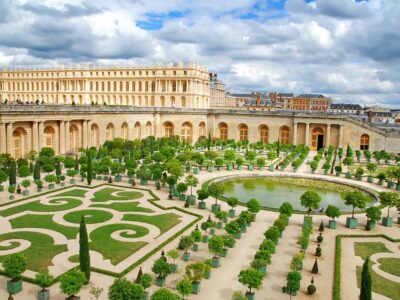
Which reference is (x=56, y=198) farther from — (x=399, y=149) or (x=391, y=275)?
(x=399, y=149)

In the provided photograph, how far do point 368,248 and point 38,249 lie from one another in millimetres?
18310

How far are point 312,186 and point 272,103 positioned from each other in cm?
9243

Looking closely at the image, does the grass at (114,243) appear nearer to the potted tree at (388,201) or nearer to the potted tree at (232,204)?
the potted tree at (232,204)

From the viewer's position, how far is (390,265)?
20.1m

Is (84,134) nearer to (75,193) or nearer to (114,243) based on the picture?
(75,193)

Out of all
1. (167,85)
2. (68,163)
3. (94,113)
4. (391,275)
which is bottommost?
(391,275)

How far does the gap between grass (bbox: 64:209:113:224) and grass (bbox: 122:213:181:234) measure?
4.34ft

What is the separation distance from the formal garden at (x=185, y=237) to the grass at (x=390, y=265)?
0.10 m

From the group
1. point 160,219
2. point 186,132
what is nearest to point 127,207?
point 160,219

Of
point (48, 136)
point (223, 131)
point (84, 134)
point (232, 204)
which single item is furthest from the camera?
point (223, 131)

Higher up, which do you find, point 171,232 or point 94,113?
point 94,113

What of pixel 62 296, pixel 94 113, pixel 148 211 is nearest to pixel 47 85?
pixel 94 113

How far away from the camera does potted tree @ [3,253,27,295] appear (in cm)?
1566

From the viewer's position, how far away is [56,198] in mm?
29906
